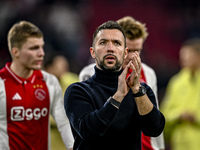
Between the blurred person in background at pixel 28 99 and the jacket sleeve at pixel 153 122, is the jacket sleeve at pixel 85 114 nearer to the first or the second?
the jacket sleeve at pixel 153 122

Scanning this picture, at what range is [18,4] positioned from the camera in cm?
1174

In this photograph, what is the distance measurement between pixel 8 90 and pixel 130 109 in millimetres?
1652

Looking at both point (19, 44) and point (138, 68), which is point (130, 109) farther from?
point (19, 44)

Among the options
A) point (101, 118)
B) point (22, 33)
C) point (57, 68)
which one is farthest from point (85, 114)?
point (57, 68)

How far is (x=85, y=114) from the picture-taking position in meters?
2.43

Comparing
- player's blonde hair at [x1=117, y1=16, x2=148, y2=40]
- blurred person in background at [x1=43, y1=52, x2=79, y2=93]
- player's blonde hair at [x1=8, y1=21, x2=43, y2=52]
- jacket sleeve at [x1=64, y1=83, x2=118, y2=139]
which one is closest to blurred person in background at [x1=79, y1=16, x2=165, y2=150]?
player's blonde hair at [x1=117, y1=16, x2=148, y2=40]

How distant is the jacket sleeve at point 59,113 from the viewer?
3.84 meters

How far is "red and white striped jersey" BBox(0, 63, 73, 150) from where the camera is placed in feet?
12.1

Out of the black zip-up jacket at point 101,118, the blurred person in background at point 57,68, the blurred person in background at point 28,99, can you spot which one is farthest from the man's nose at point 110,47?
the blurred person in background at point 57,68

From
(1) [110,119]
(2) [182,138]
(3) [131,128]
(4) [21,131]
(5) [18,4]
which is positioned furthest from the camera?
(5) [18,4]

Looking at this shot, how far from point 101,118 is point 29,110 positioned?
5.32ft

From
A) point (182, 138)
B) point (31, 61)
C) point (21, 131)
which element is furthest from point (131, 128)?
point (182, 138)

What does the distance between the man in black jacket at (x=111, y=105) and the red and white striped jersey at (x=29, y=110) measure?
4.09ft

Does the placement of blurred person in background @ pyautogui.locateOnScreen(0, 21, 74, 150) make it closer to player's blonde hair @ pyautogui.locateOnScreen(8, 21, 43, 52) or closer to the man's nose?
player's blonde hair @ pyautogui.locateOnScreen(8, 21, 43, 52)
